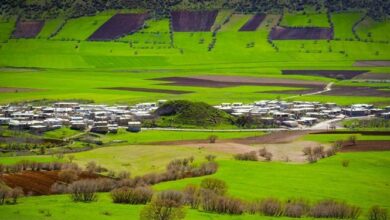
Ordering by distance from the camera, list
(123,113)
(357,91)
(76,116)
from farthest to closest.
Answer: (357,91)
(123,113)
(76,116)

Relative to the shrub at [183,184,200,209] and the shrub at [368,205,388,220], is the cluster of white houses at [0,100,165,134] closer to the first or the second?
the shrub at [183,184,200,209]

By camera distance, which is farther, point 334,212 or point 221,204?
point 334,212

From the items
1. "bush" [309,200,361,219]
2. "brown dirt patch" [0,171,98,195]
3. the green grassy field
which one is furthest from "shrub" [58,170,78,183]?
"bush" [309,200,361,219]

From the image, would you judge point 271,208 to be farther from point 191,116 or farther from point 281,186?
point 191,116

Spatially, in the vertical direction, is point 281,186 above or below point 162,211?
above

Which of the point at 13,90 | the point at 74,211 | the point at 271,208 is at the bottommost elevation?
the point at 74,211

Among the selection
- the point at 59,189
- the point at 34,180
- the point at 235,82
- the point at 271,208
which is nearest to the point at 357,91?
the point at 235,82

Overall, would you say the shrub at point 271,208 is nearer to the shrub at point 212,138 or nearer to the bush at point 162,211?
the bush at point 162,211
